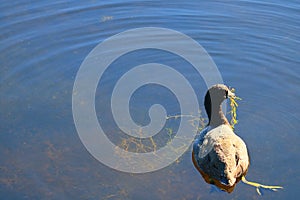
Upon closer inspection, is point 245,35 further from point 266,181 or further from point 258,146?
point 266,181

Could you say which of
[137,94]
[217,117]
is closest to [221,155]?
[217,117]

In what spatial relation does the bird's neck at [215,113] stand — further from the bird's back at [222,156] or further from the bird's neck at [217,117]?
the bird's back at [222,156]

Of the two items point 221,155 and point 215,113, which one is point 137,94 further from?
point 221,155

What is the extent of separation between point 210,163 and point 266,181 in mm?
953

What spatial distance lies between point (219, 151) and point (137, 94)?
2.79 m

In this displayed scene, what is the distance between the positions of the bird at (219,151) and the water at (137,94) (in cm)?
19

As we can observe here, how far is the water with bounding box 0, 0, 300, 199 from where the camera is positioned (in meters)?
7.23

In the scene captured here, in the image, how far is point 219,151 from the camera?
699cm

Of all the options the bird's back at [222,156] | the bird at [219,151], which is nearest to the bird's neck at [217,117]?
the bird at [219,151]

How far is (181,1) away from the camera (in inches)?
494

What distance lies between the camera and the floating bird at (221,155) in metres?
6.93

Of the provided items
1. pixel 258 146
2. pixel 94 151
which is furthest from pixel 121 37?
pixel 258 146

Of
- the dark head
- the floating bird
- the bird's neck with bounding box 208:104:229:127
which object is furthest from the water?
the dark head

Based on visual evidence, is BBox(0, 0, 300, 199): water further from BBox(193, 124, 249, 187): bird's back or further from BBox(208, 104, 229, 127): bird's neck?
BBox(208, 104, 229, 127): bird's neck
